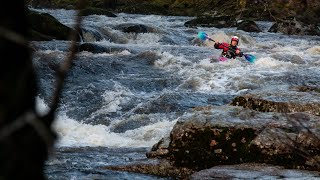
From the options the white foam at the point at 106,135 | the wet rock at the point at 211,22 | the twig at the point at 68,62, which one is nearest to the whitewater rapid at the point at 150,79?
the white foam at the point at 106,135

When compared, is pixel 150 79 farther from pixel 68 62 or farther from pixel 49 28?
pixel 68 62

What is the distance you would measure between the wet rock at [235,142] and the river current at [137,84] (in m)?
0.53

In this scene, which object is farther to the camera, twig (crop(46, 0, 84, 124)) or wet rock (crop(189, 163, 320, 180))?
wet rock (crop(189, 163, 320, 180))

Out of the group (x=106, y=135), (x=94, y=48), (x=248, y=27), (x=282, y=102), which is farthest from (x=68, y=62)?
(x=248, y=27)

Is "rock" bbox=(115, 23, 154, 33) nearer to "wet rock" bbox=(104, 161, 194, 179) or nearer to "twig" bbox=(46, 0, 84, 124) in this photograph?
"wet rock" bbox=(104, 161, 194, 179)

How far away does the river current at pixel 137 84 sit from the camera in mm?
7453

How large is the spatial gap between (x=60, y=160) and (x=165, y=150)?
134 centimetres

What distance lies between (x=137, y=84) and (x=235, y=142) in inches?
279

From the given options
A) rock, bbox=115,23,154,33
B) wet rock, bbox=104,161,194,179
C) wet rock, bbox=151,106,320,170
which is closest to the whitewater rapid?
rock, bbox=115,23,154,33

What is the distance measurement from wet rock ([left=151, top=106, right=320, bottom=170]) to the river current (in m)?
0.53

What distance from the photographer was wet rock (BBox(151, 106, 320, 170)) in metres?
5.82

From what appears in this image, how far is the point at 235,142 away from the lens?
6.05 metres

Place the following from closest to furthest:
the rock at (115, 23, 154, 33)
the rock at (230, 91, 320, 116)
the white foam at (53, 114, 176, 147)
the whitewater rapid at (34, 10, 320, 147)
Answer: the rock at (230, 91, 320, 116), the white foam at (53, 114, 176, 147), the whitewater rapid at (34, 10, 320, 147), the rock at (115, 23, 154, 33)

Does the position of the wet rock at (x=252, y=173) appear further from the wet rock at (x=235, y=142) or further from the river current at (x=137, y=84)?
the river current at (x=137, y=84)
